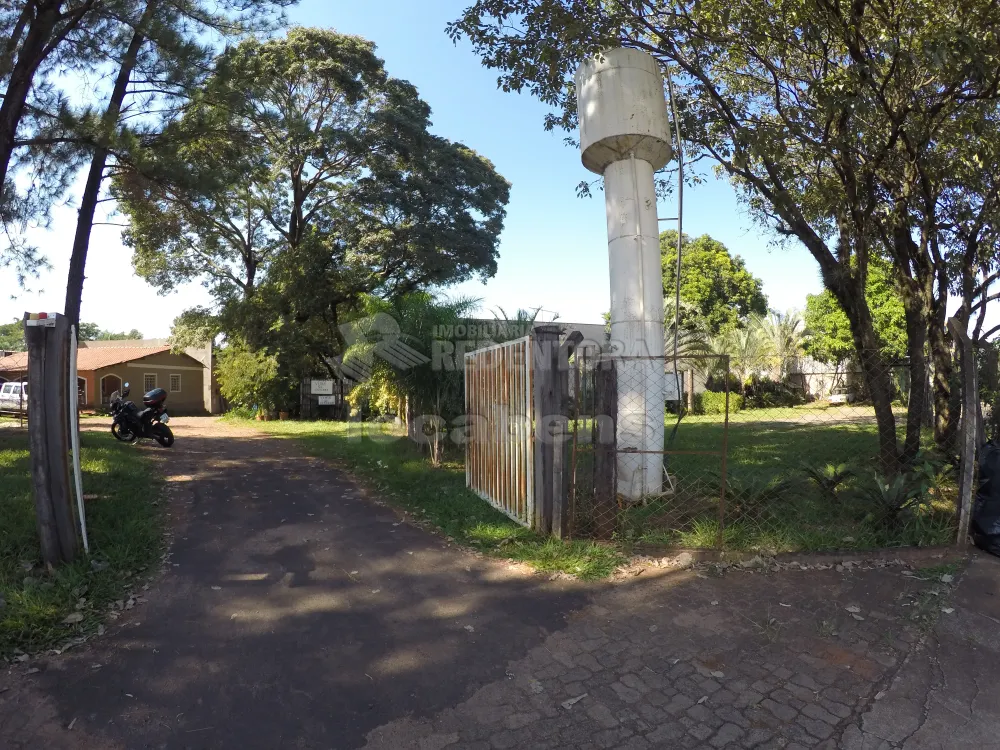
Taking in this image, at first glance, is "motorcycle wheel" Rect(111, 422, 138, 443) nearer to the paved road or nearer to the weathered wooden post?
the paved road

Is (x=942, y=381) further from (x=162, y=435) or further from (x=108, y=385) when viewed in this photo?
(x=108, y=385)

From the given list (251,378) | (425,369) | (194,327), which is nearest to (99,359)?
(194,327)

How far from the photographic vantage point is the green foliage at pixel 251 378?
67.6ft

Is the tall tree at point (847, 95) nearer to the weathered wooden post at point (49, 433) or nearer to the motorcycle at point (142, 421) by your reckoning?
the weathered wooden post at point (49, 433)

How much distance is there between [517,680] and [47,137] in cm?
985

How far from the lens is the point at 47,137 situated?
8625 mm

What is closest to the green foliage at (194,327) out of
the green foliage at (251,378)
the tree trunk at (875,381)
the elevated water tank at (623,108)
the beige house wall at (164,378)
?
the green foliage at (251,378)

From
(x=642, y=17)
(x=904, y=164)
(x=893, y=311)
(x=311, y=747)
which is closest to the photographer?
(x=311, y=747)

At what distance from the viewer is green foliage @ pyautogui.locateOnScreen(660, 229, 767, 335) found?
3092 cm

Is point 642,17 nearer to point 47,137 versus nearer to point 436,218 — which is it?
point 47,137

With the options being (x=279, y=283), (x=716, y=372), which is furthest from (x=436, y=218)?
(x=716, y=372)

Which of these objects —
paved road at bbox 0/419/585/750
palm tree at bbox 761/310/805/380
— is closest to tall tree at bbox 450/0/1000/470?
paved road at bbox 0/419/585/750

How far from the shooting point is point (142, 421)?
38.7ft

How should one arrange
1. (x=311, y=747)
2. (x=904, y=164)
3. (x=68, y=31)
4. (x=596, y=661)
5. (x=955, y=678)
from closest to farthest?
1. (x=311, y=747)
2. (x=955, y=678)
3. (x=596, y=661)
4. (x=904, y=164)
5. (x=68, y=31)
